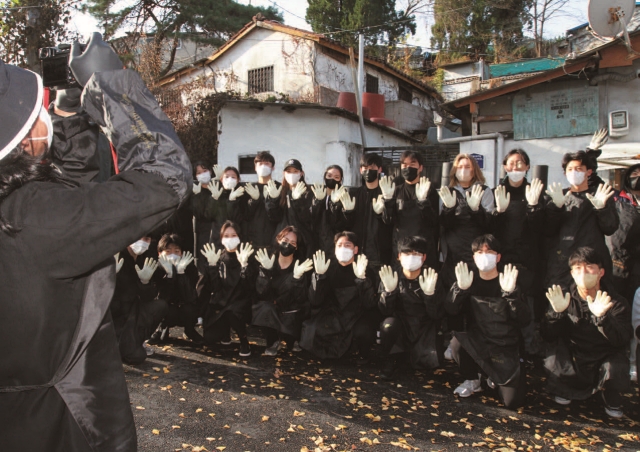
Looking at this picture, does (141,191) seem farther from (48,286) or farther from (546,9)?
(546,9)

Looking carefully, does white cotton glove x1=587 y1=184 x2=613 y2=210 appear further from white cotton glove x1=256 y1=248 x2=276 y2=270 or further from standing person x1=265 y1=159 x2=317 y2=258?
white cotton glove x1=256 y1=248 x2=276 y2=270

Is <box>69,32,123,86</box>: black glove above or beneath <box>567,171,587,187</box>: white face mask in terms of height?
above

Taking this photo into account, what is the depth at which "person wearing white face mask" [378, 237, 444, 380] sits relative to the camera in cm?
486

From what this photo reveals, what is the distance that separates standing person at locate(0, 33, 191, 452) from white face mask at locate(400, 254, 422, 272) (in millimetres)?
3722

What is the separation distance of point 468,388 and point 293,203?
3.08 metres

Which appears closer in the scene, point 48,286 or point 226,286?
point 48,286

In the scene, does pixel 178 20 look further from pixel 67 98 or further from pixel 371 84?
pixel 67 98

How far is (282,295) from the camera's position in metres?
5.48

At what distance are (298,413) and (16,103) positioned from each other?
3.19 m

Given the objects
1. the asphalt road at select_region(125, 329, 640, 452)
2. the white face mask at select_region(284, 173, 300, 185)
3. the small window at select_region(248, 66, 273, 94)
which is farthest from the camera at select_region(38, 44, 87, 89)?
the small window at select_region(248, 66, 273, 94)

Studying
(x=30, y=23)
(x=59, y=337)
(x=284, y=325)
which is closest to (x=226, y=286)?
(x=284, y=325)

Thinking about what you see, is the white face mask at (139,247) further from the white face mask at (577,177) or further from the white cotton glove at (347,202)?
the white face mask at (577,177)

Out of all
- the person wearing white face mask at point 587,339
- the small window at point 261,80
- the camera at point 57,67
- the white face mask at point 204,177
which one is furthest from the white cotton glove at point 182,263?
the small window at point 261,80

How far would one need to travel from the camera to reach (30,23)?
12219 mm
